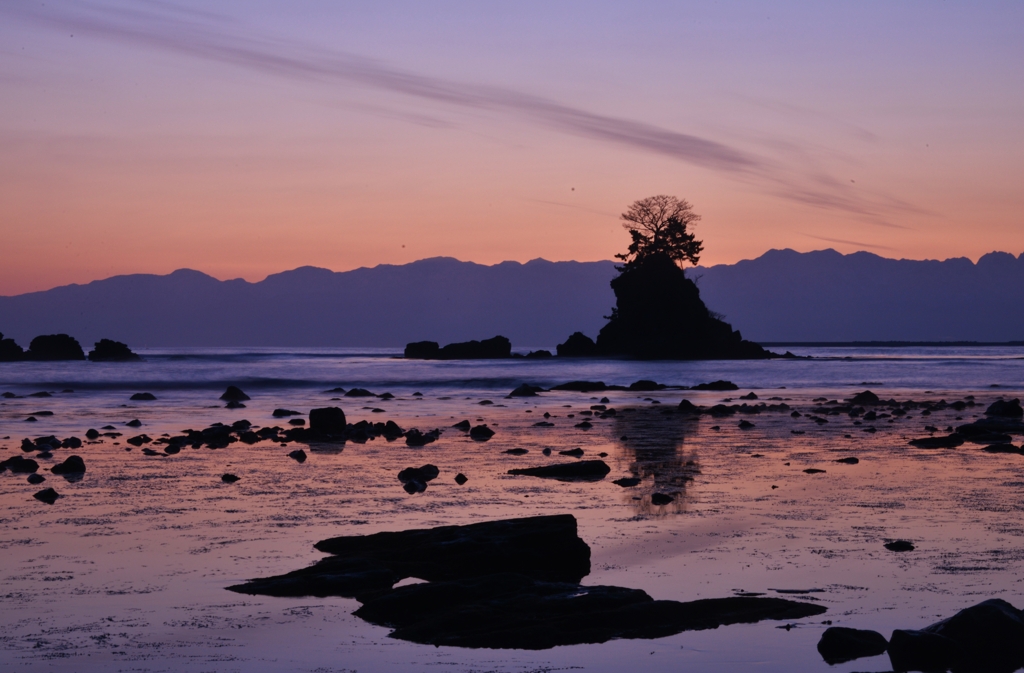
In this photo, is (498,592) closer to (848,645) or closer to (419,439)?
(848,645)

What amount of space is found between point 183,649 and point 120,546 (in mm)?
3745

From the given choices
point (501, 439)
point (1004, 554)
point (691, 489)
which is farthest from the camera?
point (501, 439)

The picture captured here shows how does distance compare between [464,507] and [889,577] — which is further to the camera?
[464,507]

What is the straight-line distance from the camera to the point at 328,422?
23516 millimetres

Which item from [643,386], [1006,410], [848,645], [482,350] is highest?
[482,350]

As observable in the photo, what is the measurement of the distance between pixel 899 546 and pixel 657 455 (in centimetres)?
904

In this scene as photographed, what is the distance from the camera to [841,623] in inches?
278

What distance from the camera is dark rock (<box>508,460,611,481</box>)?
1505cm

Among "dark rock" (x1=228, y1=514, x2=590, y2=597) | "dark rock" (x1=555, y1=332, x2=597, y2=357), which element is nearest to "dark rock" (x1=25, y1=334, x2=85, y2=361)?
"dark rock" (x1=555, y1=332, x2=597, y2=357)

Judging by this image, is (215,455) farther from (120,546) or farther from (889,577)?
(889,577)

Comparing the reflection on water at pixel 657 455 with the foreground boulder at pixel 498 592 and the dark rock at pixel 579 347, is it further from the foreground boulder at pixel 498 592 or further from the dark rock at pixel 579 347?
the dark rock at pixel 579 347

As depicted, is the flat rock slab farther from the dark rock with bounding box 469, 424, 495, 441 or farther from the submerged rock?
the dark rock with bounding box 469, 424, 495, 441

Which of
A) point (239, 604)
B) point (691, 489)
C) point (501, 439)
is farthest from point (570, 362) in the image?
point (239, 604)

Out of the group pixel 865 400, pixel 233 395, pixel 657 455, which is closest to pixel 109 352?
pixel 233 395
